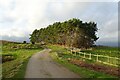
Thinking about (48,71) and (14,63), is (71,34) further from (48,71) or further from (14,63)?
(48,71)

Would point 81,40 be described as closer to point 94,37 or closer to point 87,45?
point 87,45

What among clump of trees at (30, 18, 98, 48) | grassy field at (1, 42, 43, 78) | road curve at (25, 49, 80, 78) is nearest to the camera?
road curve at (25, 49, 80, 78)

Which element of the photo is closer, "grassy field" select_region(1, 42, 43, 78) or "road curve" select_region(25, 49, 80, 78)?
"road curve" select_region(25, 49, 80, 78)

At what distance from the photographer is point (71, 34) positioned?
9219cm

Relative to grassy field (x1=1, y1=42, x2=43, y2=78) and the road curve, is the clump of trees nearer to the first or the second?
grassy field (x1=1, y1=42, x2=43, y2=78)

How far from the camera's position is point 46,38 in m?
149

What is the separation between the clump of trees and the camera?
85.5 metres

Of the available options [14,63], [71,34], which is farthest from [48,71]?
[71,34]

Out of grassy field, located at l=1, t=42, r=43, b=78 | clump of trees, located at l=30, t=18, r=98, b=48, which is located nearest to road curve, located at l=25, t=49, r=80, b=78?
grassy field, located at l=1, t=42, r=43, b=78

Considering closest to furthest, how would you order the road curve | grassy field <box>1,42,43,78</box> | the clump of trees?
the road curve, grassy field <box>1,42,43,78</box>, the clump of trees

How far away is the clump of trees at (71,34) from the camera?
3366 inches

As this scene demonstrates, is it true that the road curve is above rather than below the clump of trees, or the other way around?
below

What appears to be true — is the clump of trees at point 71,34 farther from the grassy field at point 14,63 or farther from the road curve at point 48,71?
the road curve at point 48,71

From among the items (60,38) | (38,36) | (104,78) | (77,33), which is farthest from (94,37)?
(104,78)
